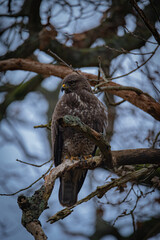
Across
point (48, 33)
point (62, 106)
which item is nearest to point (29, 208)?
point (62, 106)

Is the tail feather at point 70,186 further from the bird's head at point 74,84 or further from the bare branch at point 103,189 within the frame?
the bird's head at point 74,84

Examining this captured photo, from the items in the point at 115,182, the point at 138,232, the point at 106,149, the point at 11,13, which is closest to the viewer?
the point at 106,149

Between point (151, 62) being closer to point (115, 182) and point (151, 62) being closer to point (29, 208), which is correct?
point (115, 182)

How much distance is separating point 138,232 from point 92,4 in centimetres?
428

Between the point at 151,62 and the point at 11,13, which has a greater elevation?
the point at 11,13

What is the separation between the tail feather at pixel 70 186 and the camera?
4.26 metres

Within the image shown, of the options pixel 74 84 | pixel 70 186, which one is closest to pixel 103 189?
pixel 70 186

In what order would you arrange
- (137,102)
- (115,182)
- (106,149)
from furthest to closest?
(137,102), (115,182), (106,149)

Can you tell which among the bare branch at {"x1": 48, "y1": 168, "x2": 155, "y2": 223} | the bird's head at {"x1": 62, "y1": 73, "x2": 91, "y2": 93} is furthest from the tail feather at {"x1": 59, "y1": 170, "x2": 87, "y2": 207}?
the bird's head at {"x1": 62, "y1": 73, "x2": 91, "y2": 93}

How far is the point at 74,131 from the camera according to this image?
4.09 metres

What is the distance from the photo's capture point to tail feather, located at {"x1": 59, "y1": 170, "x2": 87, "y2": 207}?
14.0 feet

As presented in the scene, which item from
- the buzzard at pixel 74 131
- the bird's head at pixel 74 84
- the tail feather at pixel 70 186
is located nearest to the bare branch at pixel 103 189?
the buzzard at pixel 74 131

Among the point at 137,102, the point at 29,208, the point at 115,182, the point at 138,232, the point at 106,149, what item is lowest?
the point at 138,232

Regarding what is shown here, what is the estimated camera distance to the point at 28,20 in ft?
17.6
